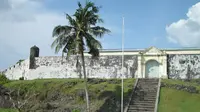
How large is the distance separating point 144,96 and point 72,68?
44.0ft

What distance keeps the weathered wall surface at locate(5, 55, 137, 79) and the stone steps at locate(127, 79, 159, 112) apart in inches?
229

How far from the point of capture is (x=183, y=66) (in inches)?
1410

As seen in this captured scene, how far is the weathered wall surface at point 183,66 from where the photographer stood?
35.4 meters

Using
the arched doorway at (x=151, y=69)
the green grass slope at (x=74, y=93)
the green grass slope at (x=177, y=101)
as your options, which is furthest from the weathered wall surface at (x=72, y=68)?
the green grass slope at (x=177, y=101)

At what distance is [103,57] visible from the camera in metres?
38.3

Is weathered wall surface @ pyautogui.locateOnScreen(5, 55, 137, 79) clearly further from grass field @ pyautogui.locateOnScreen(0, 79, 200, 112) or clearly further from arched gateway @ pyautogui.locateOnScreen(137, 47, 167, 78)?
grass field @ pyautogui.locateOnScreen(0, 79, 200, 112)

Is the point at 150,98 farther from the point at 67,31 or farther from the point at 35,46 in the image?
the point at 35,46

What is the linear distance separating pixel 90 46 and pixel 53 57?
1562 centimetres

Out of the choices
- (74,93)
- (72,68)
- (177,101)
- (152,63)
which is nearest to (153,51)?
(152,63)

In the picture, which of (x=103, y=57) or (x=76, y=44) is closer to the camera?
(x=76, y=44)

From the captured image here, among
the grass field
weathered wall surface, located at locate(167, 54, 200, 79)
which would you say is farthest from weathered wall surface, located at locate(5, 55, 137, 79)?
the grass field

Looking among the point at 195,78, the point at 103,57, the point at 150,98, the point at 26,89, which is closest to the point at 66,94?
the point at 26,89

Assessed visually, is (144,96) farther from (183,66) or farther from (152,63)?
(183,66)

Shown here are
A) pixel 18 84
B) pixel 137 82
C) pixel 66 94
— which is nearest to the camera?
pixel 66 94
